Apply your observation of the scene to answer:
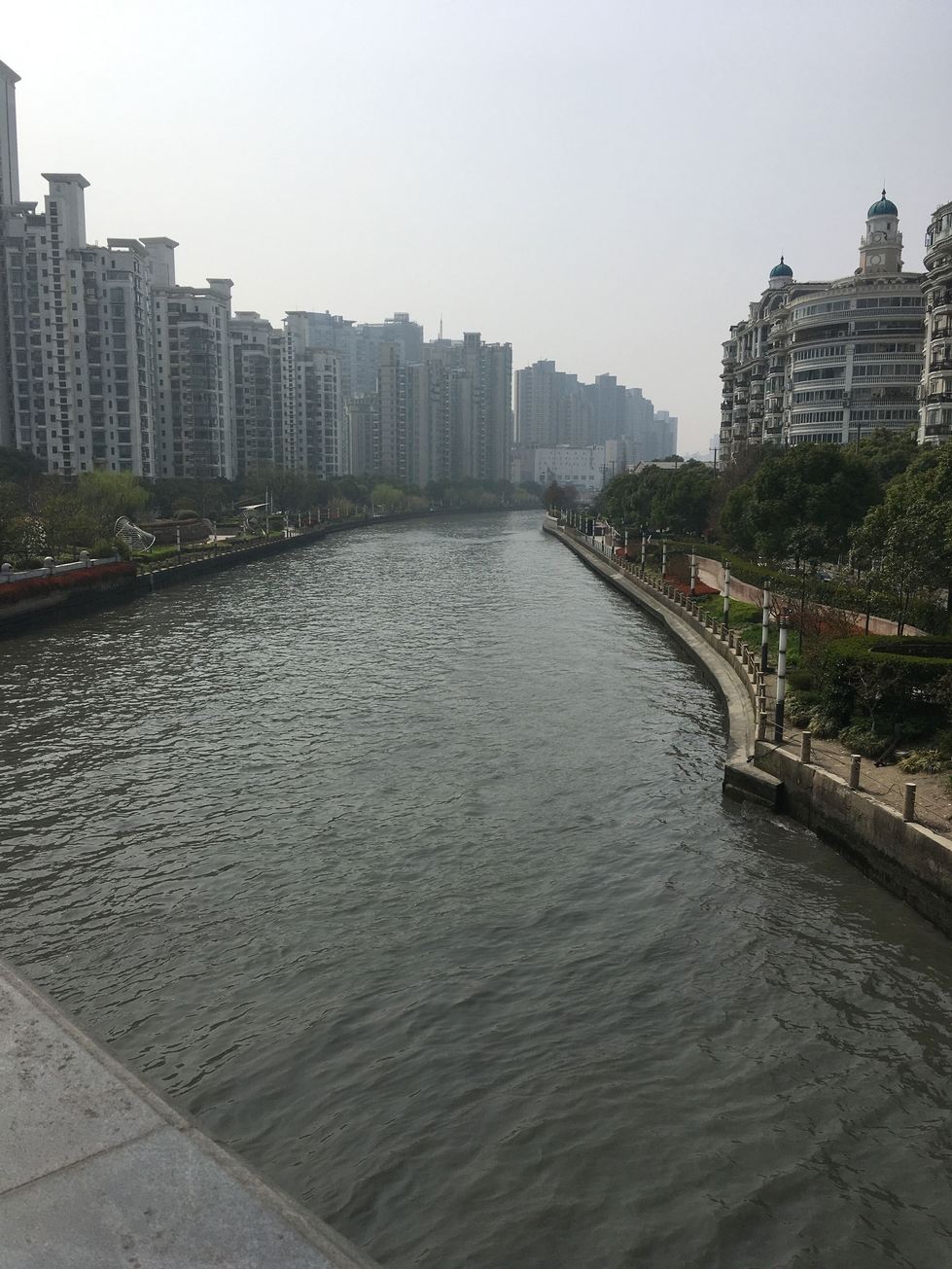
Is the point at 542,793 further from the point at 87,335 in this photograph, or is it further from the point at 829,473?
the point at 87,335

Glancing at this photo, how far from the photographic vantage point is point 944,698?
63.5 feet

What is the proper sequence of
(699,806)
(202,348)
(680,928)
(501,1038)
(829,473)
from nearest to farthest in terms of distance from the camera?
(501,1038) < (680,928) < (699,806) < (829,473) < (202,348)

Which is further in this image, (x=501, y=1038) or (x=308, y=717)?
(x=308, y=717)

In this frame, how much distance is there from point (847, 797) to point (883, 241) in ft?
296

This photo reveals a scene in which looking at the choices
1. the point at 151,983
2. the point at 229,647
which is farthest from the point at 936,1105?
the point at 229,647

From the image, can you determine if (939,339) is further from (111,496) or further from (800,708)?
(111,496)

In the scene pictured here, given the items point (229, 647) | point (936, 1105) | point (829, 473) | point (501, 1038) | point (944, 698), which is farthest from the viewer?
point (829, 473)

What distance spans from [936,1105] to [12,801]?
1692 cm

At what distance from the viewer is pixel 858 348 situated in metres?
85.2

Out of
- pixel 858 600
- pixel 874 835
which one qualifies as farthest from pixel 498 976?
pixel 858 600

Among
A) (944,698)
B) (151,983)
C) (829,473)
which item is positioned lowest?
(151,983)

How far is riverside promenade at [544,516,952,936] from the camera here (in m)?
15.3

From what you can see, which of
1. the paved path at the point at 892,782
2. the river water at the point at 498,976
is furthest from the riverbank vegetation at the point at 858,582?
the river water at the point at 498,976

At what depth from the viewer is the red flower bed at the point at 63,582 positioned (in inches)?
1738
